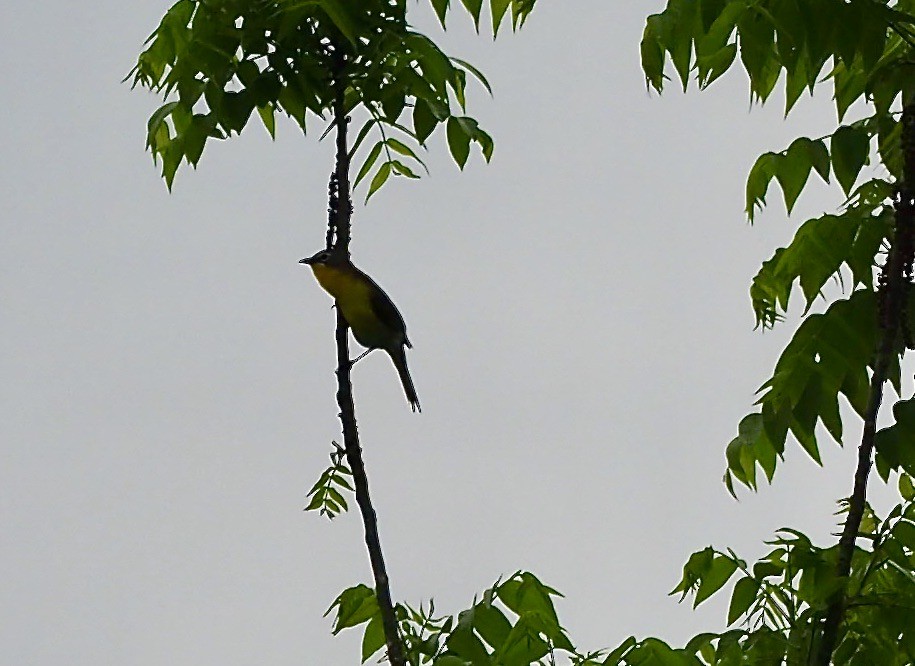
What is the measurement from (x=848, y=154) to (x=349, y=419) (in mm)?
1348

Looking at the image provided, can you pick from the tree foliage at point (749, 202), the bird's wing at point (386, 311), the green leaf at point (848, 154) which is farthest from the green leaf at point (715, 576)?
the bird's wing at point (386, 311)

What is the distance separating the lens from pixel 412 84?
2.73 metres

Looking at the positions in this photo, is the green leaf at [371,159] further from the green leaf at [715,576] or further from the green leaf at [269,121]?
the green leaf at [715,576]

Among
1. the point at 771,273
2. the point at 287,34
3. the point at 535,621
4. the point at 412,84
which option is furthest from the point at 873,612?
the point at 287,34

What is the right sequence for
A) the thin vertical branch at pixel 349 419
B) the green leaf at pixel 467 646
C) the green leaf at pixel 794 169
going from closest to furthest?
the thin vertical branch at pixel 349 419 → the green leaf at pixel 467 646 → the green leaf at pixel 794 169

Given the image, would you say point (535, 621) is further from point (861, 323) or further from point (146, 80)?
point (146, 80)

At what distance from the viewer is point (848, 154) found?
283 centimetres

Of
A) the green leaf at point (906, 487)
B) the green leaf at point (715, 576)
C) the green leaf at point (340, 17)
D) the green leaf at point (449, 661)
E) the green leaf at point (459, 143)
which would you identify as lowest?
the green leaf at point (449, 661)

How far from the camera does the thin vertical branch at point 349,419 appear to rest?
2.44 m

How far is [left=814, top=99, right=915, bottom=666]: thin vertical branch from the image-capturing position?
99.0 inches

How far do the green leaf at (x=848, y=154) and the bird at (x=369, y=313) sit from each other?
1.34m

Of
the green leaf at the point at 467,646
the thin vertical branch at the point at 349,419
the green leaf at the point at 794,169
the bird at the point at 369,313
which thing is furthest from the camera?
the bird at the point at 369,313

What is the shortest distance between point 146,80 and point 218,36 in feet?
1.88

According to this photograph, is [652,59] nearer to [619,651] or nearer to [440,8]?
[440,8]
